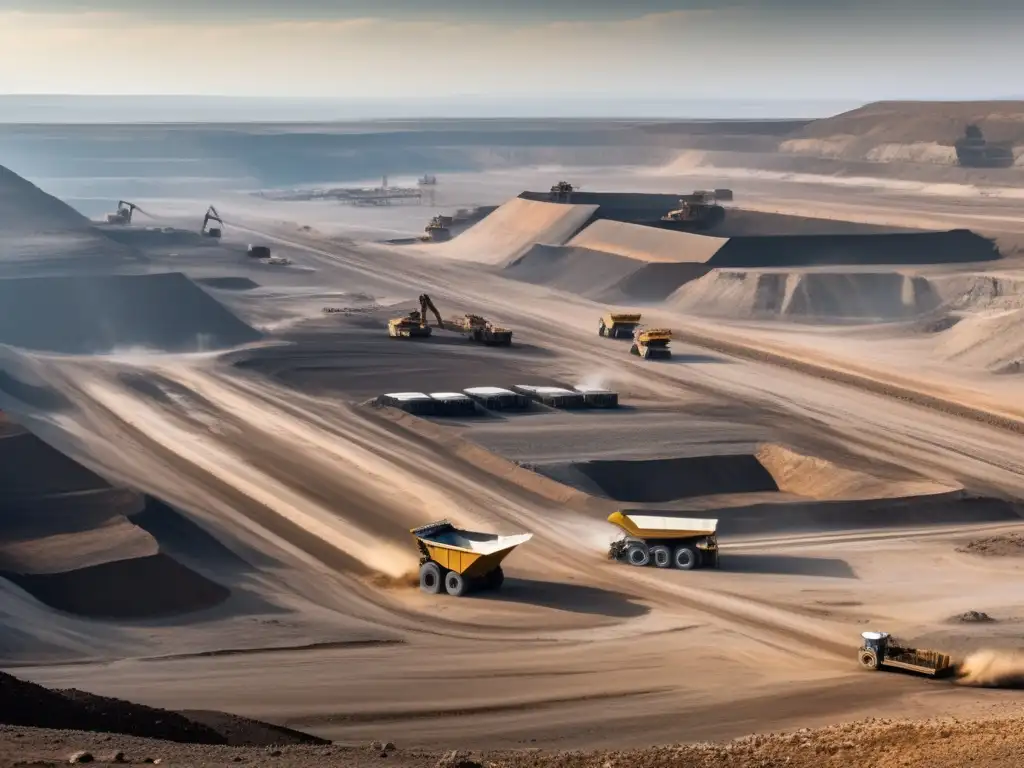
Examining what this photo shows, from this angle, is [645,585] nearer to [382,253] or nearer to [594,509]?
[594,509]

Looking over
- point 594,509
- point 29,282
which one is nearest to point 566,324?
point 29,282

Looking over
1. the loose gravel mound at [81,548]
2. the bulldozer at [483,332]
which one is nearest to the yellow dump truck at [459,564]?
the loose gravel mound at [81,548]

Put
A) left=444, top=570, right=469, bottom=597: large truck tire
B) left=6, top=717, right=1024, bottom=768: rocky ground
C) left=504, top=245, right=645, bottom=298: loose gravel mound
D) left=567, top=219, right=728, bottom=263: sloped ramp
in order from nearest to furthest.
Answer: left=6, top=717, right=1024, bottom=768: rocky ground < left=444, top=570, right=469, bottom=597: large truck tire < left=504, top=245, right=645, bottom=298: loose gravel mound < left=567, top=219, right=728, bottom=263: sloped ramp

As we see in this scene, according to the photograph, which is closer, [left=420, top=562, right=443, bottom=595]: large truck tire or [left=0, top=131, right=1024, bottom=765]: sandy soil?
[left=0, top=131, right=1024, bottom=765]: sandy soil

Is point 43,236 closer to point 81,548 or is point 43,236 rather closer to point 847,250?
point 847,250

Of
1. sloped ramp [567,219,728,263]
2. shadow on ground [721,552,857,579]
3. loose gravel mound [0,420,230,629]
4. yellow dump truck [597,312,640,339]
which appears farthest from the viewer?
sloped ramp [567,219,728,263]

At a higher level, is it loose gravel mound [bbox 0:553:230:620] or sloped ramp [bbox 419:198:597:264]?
sloped ramp [bbox 419:198:597:264]

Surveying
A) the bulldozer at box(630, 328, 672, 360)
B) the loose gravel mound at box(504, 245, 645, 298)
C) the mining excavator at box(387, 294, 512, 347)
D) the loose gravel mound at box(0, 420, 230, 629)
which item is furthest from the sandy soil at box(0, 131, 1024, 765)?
the loose gravel mound at box(504, 245, 645, 298)

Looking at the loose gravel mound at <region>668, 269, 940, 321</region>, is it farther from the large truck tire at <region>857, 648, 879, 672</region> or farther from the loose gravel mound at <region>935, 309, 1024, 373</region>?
the large truck tire at <region>857, 648, 879, 672</region>

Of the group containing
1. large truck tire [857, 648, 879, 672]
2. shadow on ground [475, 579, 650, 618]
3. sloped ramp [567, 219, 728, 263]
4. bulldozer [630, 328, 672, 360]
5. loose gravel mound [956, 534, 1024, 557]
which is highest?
sloped ramp [567, 219, 728, 263]
